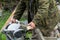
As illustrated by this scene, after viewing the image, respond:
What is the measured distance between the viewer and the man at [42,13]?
4293mm

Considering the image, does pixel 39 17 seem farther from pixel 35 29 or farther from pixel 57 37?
pixel 57 37

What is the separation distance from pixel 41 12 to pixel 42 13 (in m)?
0.02

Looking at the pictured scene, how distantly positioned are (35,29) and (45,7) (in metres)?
0.33

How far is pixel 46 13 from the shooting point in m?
4.32

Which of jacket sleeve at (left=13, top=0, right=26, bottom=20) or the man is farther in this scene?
jacket sleeve at (left=13, top=0, right=26, bottom=20)

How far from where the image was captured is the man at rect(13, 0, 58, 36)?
14.1ft

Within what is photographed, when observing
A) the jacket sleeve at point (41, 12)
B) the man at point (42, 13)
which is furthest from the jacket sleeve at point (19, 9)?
the jacket sleeve at point (41, 12)

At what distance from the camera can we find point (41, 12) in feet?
14.1

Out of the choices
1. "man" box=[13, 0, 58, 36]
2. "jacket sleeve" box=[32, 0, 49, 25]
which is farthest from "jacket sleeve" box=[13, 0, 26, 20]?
"jacket sleeve" box=[32, 0, 49, 25]

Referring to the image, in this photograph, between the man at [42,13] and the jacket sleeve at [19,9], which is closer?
the man at [42,13]

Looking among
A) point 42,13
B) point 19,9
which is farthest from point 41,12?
point 19,9

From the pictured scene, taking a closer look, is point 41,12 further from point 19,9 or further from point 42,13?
point 19,9

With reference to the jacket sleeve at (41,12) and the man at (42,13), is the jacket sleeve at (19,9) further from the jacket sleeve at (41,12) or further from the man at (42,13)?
the jacket sleeve at (41,12)

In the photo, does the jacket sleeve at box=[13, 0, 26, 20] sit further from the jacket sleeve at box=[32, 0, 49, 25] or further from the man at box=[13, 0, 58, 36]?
the jacket sleeve at box=[32, 0, 49, 25]
